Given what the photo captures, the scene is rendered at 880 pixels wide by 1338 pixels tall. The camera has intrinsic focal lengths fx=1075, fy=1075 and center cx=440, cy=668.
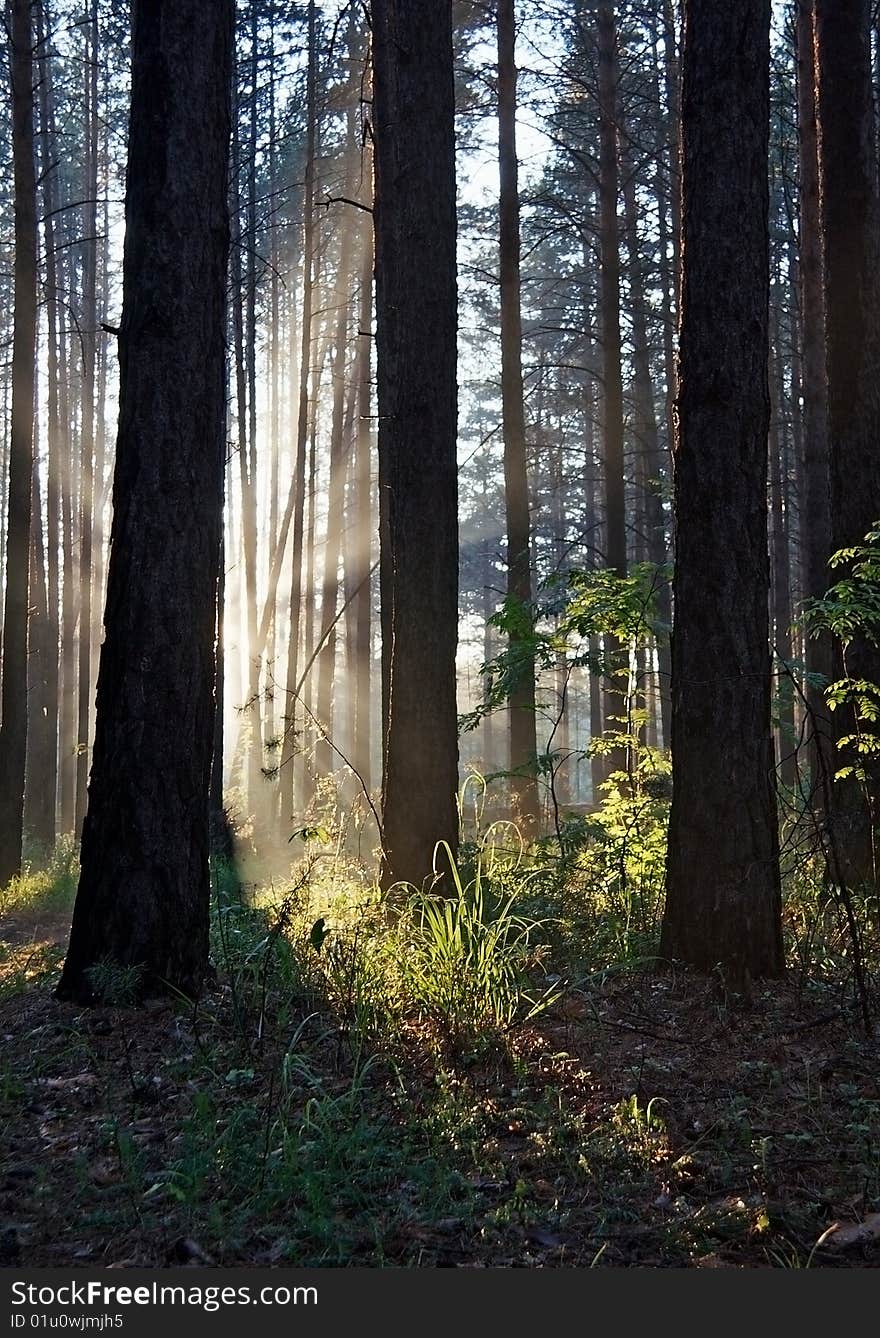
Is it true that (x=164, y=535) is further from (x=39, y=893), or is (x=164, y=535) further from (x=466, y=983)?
(x=39, y=893)

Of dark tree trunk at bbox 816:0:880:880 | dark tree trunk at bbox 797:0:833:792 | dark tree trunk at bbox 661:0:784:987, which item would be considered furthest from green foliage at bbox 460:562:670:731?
dark tree trunk at bbox 797:0:833:792

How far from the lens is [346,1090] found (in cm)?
452

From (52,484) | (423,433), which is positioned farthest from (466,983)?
(52,484)

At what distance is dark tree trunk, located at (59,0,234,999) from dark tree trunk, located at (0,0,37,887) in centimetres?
763

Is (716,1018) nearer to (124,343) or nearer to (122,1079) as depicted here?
(122,1079)

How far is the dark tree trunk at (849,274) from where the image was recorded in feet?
25.5

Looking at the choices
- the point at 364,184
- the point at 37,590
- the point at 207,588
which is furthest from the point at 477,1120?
the point at 37,590

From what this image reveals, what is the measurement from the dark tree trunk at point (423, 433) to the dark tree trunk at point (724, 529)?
2.13 metres

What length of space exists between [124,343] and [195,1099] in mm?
3916

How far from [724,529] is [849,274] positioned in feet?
11.1

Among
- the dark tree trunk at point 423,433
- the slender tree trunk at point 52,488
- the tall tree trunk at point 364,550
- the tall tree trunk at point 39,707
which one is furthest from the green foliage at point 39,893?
the slender tree trunk at point 52,488

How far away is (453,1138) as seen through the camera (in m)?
4.03

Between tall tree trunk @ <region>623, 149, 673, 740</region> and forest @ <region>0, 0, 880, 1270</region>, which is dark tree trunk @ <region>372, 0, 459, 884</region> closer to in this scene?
forest @ <region>0, 0, 880, 1270</region>

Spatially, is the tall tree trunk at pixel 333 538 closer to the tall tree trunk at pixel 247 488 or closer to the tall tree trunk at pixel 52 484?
the tall tree trunk at pixel 247 488
